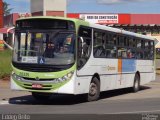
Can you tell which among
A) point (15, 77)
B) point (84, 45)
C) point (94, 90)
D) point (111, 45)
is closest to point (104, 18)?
point (111, 45)

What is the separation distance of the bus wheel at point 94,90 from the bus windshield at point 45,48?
187cm

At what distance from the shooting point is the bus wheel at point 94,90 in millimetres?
18609

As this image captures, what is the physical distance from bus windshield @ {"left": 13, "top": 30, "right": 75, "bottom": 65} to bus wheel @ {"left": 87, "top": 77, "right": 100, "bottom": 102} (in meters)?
1.87

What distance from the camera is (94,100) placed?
1902 cm

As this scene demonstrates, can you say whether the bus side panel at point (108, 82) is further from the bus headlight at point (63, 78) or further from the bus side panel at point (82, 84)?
the bus headlight at point (63, 78)

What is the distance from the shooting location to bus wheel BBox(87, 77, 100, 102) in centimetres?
1861

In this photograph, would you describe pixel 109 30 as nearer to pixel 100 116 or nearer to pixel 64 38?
pixel 64 38

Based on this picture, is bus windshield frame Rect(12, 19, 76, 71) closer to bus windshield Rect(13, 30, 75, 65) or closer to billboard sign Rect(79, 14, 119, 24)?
bus windshield Rect(13, 30, 75, 65)

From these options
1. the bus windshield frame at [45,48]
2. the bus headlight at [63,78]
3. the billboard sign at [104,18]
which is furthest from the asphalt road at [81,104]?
the billboard sign at [104,18]

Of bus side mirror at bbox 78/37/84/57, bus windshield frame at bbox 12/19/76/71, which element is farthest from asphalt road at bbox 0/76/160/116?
bus side mirror at bbox 78/37/84/57

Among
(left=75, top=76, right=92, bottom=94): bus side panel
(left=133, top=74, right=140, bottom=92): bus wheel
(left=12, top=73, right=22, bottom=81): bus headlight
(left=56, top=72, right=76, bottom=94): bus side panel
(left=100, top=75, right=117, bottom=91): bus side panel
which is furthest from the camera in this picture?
(left=133, top=74, right=140, bottom=92): bus wheel

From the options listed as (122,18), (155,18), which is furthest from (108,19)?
(155,18)

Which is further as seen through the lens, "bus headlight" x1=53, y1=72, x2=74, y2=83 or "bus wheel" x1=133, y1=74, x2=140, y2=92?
"bus wheel" x1=133, y1=74, x2=140, y2=92

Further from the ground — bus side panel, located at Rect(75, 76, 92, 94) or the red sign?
the red sign
